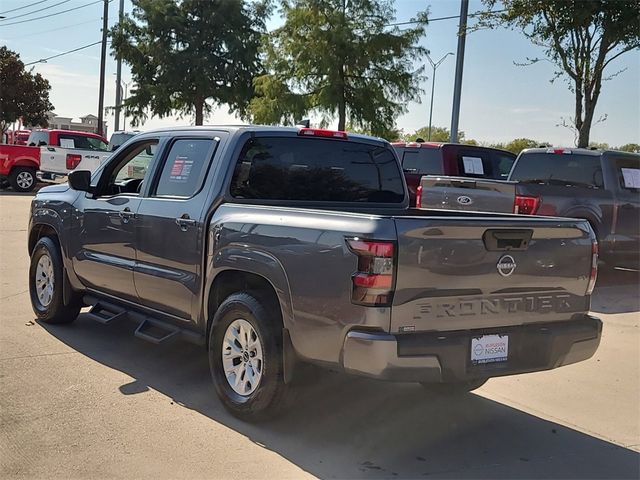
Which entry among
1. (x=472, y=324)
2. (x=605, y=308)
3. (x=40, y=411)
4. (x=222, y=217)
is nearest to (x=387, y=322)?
(x=472, y=324)

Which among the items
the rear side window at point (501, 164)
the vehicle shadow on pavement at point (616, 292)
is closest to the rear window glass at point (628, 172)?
the vehicle shadow on pavement at point (616, 292)

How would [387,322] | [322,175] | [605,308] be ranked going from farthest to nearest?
[605,308] < [322,175] < [387,322]

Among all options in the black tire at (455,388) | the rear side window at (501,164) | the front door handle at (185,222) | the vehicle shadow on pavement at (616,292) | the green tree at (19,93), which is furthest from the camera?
the green tree at (19,93)

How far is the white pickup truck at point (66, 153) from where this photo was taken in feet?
72.1

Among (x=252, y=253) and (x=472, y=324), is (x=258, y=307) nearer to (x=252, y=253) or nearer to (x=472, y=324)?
(x=252, y=253)

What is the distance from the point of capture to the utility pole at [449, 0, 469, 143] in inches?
644

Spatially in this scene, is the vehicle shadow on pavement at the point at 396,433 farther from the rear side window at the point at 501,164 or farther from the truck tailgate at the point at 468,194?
the rear side window at the point at 501,164

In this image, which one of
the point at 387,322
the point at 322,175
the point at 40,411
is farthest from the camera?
the point at 322,175

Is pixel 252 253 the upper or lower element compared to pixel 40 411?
upper

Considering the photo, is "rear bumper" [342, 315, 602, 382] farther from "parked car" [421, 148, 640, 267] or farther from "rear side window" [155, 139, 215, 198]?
"parked car" [421, 148, 640, 267]

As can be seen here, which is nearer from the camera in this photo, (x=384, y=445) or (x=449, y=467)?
(x=449, y=467)

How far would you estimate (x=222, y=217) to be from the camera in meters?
4.65

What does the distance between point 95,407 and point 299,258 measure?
6.09ft

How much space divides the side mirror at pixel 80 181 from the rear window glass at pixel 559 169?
6.63 m
